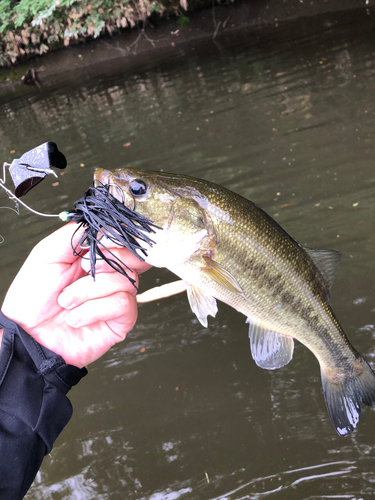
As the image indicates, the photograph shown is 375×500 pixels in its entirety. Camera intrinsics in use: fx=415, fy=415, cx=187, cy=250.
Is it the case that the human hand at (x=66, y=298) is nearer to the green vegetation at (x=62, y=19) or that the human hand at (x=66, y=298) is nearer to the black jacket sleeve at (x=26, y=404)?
the black jacket sleeve at (x=26, y=404)

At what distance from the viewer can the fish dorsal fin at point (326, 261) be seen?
2.52m

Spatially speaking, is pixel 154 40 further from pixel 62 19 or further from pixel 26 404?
pixel 26 404

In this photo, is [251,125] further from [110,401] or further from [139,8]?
[139,8]

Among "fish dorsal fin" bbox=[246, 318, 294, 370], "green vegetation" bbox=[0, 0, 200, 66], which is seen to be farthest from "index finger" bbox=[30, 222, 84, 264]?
"green vegetation" bbox=[0, 0, 200, 66]

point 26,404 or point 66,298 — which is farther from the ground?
point 66,298

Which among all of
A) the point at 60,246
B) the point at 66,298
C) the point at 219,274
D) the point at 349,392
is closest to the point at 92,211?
the point at 60,246

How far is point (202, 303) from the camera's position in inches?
91.7

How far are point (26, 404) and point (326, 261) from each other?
6.07ft

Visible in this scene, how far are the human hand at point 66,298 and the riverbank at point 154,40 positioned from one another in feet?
54.6

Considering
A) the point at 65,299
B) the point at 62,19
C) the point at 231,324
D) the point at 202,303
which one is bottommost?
the point at 231,324

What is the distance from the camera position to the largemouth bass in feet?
7.02

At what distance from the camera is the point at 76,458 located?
11.4 feet

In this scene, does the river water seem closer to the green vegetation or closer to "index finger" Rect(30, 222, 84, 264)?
"index finger" Rect(30, 222, 84, 264)

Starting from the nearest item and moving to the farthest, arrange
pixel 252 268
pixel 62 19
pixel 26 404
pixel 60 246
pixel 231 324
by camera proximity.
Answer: pixel 26 404
pixel 60 246
pixel 252 268
pixel 231 324
pixel 62 19
